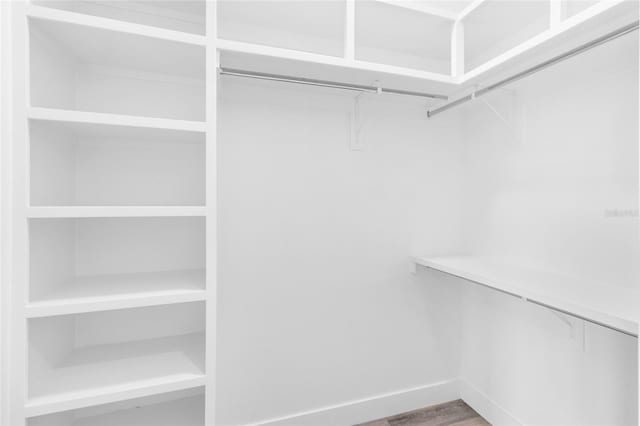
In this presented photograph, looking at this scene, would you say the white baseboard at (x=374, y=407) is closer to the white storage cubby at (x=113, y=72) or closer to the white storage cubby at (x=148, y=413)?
the white storage cubby at (x=148, y=413)

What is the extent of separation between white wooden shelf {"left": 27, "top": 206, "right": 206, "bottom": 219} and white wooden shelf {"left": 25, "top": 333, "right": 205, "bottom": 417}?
1.97 feet

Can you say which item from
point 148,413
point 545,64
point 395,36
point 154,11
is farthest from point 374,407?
→ point 154,11

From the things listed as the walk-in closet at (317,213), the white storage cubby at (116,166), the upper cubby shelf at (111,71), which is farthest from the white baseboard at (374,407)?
the upper cubby shelf at (111,71)

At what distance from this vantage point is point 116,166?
1544 mm

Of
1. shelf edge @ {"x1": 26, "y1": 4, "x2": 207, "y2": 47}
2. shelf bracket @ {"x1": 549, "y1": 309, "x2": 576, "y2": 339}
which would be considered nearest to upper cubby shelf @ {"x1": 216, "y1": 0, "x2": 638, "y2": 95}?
shelf edge @ {"x1": 26, "y1": 4, "x2": 207, "y2": 47}

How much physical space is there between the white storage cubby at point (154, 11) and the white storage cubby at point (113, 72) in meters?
0.27

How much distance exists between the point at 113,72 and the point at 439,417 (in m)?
2.63

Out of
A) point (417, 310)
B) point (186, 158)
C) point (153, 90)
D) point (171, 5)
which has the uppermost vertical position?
point (171, 5)

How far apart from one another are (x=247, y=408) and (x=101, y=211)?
53.7 inches

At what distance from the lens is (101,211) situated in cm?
116

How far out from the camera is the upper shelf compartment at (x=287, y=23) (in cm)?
169

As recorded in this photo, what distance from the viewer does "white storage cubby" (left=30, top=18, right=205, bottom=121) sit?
121cm

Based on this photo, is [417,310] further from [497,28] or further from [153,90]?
[153,90]

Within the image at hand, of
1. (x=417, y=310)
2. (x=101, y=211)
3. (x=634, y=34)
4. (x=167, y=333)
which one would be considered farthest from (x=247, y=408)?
(x=634, y=34)
